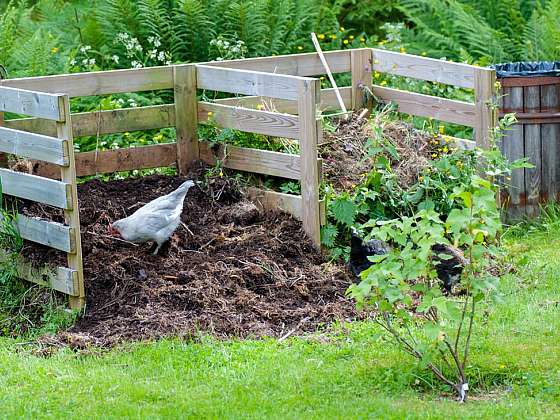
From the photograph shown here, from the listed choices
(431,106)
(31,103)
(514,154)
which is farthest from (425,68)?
(31,103)

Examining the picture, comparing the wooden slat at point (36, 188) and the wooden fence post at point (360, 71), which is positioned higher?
the wooden fence post at point (360, 71)

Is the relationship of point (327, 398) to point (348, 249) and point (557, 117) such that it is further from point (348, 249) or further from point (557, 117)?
point (557, 117)

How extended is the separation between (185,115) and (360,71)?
1976 mm

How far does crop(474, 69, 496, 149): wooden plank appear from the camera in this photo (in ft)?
25.9

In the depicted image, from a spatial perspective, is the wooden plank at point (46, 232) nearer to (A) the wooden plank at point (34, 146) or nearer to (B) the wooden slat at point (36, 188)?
(B) the wooden slat at point (36, 188)

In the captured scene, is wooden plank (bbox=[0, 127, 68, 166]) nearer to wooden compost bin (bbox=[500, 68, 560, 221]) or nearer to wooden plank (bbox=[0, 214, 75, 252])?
wooden plank (bbox=[0, 214, 75, 252])

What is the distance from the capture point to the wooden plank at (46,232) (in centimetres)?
664

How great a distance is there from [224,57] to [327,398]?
244 inches

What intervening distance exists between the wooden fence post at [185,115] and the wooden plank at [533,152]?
2993 mm

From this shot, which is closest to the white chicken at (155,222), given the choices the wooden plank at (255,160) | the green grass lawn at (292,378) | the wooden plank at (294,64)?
the wooden plank at (255,160)

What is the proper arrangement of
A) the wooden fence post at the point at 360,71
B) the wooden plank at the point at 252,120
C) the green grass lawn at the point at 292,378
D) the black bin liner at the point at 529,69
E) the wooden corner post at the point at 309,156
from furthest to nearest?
the wooden fence post at the point at 360,71
the black bin liner at the point at 529,69
the wooden plank at the point at 252,120
the wooden corner post at the point at 309,156
the green grass lawn at the point at 292,378

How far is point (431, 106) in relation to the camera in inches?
343

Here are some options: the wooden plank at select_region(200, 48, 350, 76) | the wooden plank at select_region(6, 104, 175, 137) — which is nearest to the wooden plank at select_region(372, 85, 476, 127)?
the wooden plank at select_region(200, 48, 350, 76)

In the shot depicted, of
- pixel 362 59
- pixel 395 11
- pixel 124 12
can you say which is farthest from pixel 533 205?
pixel 395 11
